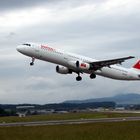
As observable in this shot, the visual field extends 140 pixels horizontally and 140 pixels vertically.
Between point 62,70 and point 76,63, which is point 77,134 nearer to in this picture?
point 76,63

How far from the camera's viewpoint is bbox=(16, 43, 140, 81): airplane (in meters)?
74.1

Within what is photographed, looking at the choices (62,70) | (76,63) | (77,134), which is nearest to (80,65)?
(76,63)

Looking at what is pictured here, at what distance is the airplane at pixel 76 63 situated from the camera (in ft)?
243

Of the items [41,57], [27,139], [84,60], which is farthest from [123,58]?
[27,139]

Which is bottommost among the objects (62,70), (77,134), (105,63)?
(77,134)

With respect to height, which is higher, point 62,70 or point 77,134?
point 62,70

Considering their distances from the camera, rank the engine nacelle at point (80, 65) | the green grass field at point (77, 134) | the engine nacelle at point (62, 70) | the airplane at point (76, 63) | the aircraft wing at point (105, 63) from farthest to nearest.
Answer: the engine nacelle at point (62, 70), the aircraft wing at point (105, 63), the engine nacelle at point (80, 65), the airplane at point (76, 63), the green grass field at point (77, 134)

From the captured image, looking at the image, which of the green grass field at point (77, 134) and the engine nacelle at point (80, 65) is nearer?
the green grass field at point (77, 134)

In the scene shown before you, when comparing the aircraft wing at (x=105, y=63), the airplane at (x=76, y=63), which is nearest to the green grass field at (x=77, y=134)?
the airplane at (x=76, y=63)

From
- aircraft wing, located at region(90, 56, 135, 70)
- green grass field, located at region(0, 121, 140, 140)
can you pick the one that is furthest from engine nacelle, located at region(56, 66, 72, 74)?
green grass field, located at region(0, 121, 140, 140)

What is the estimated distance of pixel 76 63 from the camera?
77.1 meters

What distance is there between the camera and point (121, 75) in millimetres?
87625

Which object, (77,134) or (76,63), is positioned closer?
(77,134)

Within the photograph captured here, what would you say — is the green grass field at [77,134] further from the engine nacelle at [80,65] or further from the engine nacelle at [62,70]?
the engine nacelle at [62,70]
